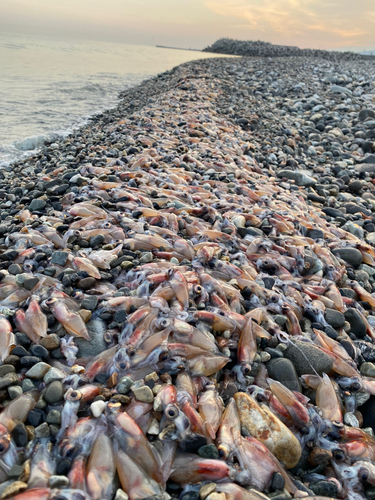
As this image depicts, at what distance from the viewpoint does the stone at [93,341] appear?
2426mm

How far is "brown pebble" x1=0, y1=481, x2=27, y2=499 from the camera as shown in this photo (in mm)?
1593

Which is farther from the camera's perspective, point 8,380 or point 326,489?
point 8,380

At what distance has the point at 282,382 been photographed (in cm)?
245

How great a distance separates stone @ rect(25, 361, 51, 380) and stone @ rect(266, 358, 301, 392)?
154 cm

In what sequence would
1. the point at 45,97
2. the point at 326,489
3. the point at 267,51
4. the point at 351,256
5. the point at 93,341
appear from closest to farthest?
the point at 326,489 → the point at 93,341 → the point at 351,256 → the point at 45,97 → the point at 267,51

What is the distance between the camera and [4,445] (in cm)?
177

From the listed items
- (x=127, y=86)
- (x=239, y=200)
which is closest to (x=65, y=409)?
(x=239, y=200)

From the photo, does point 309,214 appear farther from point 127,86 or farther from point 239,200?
point 127,86

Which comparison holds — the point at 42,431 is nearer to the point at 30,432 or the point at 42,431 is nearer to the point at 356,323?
the point at 30,432

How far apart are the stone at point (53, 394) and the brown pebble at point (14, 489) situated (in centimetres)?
45

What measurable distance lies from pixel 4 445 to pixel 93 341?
0.84 meters

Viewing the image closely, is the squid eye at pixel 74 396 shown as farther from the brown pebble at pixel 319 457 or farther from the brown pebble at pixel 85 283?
the brown pebble at pixel 319 457

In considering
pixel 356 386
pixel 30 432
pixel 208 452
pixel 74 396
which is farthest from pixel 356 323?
pixel 30 432

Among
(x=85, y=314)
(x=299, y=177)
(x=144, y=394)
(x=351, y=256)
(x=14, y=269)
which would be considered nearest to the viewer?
(x=144, y=394)
